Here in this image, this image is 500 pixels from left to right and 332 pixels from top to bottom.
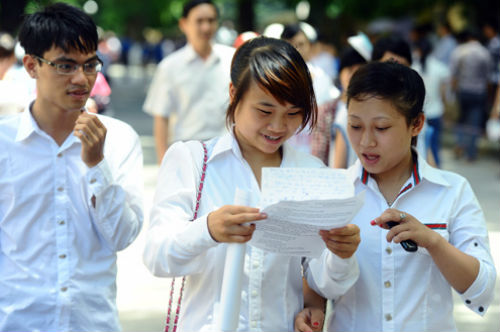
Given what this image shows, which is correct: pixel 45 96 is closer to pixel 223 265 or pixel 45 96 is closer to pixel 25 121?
pixel 25 121

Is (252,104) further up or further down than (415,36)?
further down

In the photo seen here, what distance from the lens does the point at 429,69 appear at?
10.4 metres

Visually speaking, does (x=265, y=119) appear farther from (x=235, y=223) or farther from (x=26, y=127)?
(x=26, y=127)

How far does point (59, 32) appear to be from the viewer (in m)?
3.07

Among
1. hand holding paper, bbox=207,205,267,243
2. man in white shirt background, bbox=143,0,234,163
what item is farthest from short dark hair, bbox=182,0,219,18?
hand holding paper, bbox=207,205,267,243

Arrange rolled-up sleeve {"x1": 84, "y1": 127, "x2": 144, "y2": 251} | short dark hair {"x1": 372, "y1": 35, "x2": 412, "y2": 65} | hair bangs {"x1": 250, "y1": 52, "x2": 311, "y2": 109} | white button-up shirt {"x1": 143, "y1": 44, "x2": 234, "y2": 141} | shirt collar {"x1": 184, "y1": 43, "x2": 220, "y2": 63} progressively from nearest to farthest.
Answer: hair bangs {"x1": 250, "y1": 52, "x2": 311, "y2": 109} < rolled-up sleeve {"x1": 84, "y1": 127, "x2": 144, "y2": 251} < short dark hair {"x1": 372, "y1": 35, "x2": 412, "y2": 65} < white button-up shirt {"x1": 143, "y1": 44, "x2": 234, "y2": 141} < shirt collar {"x1": 184, "y1": 43, "x2": 220, "y2": 63}

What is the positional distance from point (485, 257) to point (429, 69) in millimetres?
8144

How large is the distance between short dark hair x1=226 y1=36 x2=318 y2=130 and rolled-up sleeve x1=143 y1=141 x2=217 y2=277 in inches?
9.9

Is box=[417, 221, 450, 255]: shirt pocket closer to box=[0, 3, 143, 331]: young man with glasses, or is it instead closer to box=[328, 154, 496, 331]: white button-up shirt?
box=[328, 154, 496, 331]: white button-up shirt

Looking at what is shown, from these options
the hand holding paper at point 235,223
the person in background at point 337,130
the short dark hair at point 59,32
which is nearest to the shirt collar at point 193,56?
the person in background at point 337,130

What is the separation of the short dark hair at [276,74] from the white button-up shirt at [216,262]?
8.4 inches

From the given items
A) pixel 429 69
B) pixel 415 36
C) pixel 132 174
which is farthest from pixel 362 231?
pixel 415 36

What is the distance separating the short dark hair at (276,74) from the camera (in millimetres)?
2395

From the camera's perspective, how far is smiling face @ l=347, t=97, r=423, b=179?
2.68 metres
